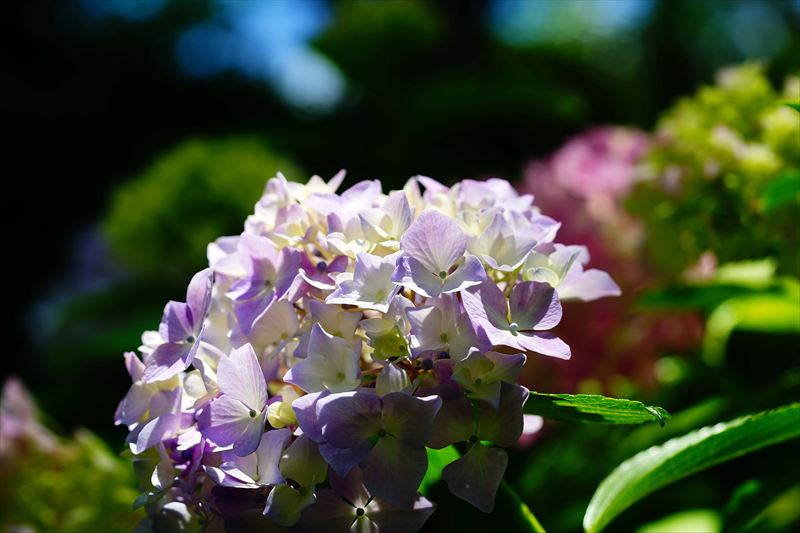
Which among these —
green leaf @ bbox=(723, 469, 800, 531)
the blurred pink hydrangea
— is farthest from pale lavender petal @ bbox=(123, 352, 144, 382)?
the blurred pink hydrangea

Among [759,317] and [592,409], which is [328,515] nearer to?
[592,409]

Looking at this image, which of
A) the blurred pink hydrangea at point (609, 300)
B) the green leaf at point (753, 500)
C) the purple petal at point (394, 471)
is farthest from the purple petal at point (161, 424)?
the blurred pink hydrangea at point (609, 300)

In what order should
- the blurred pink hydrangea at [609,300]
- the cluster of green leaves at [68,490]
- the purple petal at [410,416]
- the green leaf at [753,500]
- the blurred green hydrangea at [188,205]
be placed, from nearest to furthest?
the purple petal at [410,416], the green leaf at [753,500], the cluster of green leaves at [68,490], the blurred pink hydrangea at [609,300], the blurred green hydrangea at [188,205]

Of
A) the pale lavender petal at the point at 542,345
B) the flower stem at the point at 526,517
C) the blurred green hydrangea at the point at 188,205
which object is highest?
the blurred green hydrangea at the point at 188,205

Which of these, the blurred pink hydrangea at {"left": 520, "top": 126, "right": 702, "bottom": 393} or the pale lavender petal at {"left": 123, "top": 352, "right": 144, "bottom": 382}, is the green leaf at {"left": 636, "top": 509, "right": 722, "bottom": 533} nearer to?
the blurred pink hydrangea at {"left": 520, "top": 126, "right": 702, "bottom": 393}

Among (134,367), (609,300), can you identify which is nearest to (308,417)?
(134,367)

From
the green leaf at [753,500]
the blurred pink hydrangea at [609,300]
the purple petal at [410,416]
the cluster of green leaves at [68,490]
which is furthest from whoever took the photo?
the blurred pink hydrangea at [609,300]

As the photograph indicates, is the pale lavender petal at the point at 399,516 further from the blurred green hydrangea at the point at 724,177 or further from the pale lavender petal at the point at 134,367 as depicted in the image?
the blurred green hydrangea at the point at 724,177
